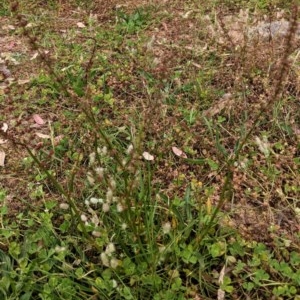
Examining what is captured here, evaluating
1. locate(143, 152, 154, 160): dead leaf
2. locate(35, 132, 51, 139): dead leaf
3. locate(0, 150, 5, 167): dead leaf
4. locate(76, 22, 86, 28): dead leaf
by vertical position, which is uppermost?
locate(143, 152, 154, 160): dead leaf

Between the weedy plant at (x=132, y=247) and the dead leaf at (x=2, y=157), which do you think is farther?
the dead leaf at (x=2, y=157)

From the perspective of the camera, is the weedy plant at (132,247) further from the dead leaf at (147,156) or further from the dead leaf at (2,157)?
the dead leaf at (2,157)

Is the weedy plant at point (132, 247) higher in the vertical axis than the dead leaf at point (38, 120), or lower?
higher

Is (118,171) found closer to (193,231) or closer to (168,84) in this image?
(193,231)

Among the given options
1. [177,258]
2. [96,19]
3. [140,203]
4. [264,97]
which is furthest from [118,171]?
[96,19]

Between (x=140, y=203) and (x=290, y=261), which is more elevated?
(x=140, y=203)

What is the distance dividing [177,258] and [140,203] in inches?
10.5

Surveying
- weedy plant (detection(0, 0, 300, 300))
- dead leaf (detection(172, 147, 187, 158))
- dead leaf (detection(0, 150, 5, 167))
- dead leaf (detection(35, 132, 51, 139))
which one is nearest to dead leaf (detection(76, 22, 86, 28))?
dead leaf (detection(35, 132, 51, 139))

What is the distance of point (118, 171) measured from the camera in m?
2.37

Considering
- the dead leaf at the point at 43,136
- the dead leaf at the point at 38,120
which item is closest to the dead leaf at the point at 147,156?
the dead leaf at the point at 43,136

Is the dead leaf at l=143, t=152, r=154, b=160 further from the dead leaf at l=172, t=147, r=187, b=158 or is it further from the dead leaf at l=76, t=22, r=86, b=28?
the dead leaf at l=76, t=22, r=86, b=28

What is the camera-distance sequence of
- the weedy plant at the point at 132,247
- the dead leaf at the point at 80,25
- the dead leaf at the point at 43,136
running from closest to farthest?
the weedy plant at the point at 132,247, the dead leaf at the point at 43,136, the dead leaf at the point at 80,25

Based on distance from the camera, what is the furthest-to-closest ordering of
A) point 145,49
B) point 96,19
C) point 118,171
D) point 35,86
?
point 96,19 → point 145,49 → point 35,86 → point 118,171

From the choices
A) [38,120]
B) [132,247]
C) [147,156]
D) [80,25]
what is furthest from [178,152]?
[80,25]
